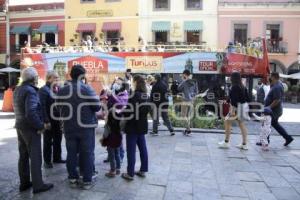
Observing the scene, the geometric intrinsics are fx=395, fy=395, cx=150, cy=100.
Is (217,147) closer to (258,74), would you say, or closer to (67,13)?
(258,74)

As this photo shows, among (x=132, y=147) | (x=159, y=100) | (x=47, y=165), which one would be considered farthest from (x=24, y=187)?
(x=159, y=100)

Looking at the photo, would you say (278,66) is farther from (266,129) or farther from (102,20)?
(266,129)

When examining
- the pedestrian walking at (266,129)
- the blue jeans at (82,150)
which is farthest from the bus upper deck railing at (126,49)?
the blue jeans at (82,150)

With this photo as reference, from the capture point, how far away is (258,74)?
14.5 m

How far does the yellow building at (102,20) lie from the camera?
2750 centimetres

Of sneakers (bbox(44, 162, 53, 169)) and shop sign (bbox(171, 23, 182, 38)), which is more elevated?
shop sign (bbox(171, 23, 182, 38))

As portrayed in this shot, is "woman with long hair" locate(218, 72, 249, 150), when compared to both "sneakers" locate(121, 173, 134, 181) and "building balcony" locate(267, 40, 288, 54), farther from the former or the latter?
"building balcony" locate(267, 40, 288, 54)

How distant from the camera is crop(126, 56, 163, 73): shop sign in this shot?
1491cm

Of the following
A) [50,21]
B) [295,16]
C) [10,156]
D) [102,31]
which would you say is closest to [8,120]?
[10,156]

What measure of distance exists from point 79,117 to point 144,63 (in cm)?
982

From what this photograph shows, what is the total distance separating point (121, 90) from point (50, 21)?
25.4 metres

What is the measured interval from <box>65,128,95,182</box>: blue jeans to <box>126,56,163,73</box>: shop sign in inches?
375

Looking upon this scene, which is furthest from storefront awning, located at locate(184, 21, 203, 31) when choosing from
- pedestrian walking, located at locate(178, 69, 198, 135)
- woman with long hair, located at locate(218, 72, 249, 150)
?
woman with long hair, located at locate(218, 72, 249, 150)

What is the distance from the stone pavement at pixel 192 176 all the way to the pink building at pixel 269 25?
1883 centimetres
